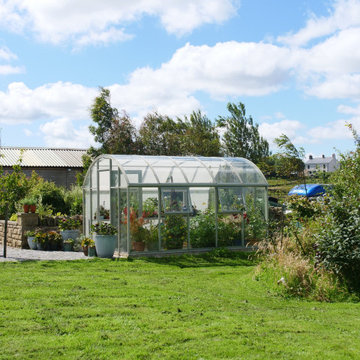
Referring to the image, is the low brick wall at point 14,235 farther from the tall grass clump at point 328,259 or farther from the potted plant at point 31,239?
the tall grass clump at point 328,259

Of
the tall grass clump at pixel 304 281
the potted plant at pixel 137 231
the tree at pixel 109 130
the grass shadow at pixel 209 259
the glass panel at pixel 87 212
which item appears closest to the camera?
the tall grass clump at pixel 304 281

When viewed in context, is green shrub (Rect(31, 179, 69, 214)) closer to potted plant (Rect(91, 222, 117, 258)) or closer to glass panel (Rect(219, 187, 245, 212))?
potted plant (Rect(91, 222, 117, 258))

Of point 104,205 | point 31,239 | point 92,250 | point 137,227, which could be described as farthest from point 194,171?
point 31,239

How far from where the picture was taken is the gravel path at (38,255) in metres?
14.0

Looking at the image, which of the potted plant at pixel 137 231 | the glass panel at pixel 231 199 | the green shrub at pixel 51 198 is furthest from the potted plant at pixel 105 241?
the green shrub at pixel 51 198

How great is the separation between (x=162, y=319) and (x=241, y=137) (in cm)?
2692

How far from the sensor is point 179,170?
15281 millimetres

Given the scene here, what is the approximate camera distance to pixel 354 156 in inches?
482

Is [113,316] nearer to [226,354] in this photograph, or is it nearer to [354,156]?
[226,354]

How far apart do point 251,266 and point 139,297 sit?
5040 mm

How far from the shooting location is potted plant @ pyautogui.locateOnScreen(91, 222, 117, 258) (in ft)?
46.2

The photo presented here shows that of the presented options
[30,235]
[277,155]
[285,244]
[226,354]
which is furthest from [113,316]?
[30,235]

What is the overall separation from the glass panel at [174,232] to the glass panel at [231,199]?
1304mm

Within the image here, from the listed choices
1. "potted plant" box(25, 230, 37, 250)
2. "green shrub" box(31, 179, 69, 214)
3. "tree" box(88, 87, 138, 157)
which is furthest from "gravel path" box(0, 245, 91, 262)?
"tree" box(88, 87, 138, 157)
